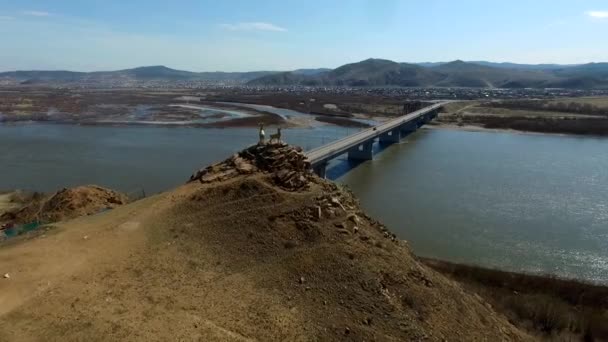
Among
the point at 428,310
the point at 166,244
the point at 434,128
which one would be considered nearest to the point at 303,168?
the point at 166,244

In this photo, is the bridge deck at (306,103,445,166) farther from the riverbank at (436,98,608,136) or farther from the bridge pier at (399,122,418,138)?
the riverbank at (436,98,608,136)

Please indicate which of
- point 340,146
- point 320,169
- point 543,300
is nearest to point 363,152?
point 340,146

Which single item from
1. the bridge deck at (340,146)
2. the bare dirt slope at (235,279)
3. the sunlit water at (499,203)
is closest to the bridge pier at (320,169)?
the bridge deck at (340,146)

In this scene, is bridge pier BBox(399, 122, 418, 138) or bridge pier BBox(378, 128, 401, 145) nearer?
bridge pier BBox(378, 128, 401, 145)

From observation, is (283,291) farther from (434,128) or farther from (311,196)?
(434,128)

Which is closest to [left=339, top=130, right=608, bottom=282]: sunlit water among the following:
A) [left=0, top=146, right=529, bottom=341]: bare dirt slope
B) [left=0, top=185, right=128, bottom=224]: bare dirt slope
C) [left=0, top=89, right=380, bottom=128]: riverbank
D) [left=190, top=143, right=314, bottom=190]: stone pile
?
[left=190, top=143, right=314, bottom=190]: stone pile

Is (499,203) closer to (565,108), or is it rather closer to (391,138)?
(391,138)

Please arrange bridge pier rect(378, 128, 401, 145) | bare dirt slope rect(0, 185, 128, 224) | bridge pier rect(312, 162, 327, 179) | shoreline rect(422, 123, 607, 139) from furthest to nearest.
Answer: shoreline rect(422, 123, 607, 139) < bridge pier rect(378, 128, 401, 145) < bridge pier rect(312, 162, 327, 179) < bare dirt slope rect(0, 185, 128, 224)
